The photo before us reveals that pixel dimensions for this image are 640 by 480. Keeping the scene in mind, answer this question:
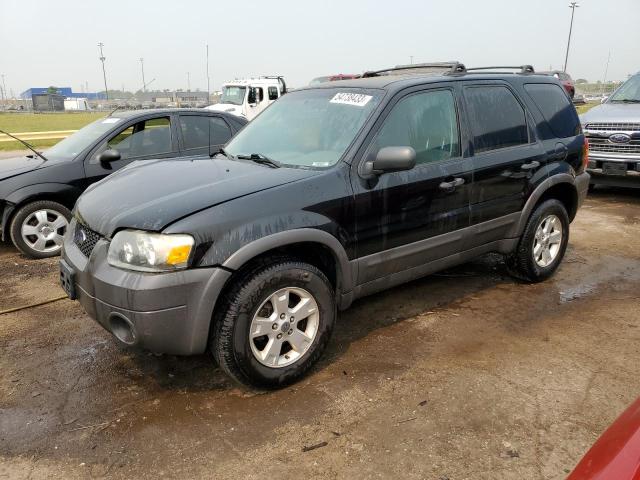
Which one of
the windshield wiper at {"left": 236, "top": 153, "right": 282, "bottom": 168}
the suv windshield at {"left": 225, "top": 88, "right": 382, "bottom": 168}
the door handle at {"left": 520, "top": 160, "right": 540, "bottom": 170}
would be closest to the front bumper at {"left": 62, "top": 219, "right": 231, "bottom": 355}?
the windshield wiper at {"left": 236, "top": 153, "right": 282, "bottom": 168}

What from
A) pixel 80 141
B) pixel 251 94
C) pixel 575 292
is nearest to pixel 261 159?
pixel 575 292

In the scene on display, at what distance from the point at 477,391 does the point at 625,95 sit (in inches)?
315

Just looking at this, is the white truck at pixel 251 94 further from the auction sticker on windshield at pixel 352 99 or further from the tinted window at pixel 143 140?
the auction sticker on windshield at pixel 352 99

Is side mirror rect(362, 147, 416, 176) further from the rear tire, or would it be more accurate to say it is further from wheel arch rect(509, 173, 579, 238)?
the rear tire

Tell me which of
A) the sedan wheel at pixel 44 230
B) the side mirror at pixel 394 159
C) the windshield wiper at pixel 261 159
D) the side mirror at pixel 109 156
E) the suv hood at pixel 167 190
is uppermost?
the side mirror at pixel 394 159

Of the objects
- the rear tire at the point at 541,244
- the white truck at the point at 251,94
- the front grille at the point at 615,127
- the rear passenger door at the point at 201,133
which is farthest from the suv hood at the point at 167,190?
the white truck at the point at 251,94

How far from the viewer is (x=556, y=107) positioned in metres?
4.77

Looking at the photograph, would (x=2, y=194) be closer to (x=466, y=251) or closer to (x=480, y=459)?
(x=466, y=251)

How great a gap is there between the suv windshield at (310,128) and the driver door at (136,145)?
7.87 ft

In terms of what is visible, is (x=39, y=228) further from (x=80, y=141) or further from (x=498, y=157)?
(x=498, y=157)

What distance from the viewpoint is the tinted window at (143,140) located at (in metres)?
6.07

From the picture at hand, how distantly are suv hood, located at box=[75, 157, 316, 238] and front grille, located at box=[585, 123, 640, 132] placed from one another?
22.0 feet

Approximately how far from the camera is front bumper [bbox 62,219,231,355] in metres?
2.64

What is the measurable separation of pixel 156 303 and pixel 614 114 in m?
8.19
